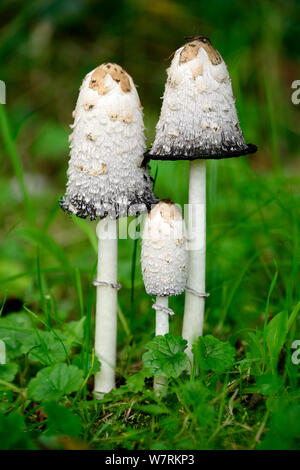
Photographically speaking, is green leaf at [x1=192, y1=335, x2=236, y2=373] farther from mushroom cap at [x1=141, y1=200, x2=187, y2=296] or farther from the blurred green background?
the blurred green background

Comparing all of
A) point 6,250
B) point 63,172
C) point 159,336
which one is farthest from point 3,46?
point 159,336

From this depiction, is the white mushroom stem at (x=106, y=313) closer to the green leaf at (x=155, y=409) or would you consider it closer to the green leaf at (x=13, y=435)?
the green leaf at (x=155, y=409)

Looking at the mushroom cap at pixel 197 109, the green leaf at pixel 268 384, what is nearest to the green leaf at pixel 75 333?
the green leaf at pixel 268 384

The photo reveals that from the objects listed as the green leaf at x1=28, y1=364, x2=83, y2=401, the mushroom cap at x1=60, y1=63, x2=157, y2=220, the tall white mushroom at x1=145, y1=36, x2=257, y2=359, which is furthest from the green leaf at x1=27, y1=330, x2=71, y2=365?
the tall white mushroom at x1=145, y1=36, x2=257, y2=359

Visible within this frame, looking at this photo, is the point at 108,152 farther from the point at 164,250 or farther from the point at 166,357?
the point at 166,357

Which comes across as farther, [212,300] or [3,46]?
[3,46]
